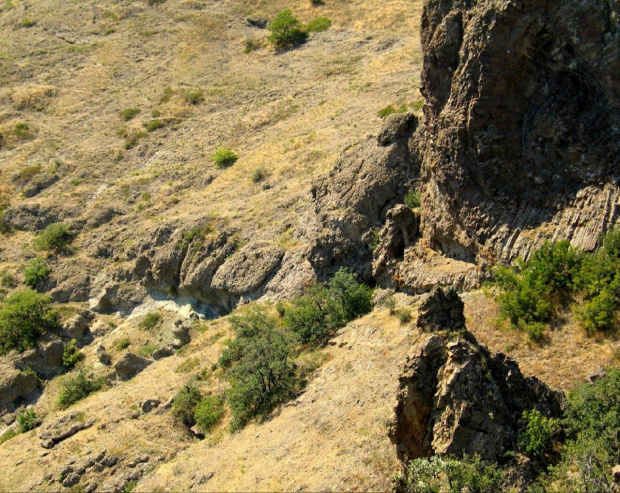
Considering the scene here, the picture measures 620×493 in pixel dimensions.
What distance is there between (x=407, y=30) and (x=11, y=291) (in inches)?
1649

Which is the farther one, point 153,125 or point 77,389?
point 153,125

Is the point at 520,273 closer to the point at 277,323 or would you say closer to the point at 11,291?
the point at 277,323

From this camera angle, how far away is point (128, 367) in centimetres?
3023

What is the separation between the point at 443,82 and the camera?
2262 cm

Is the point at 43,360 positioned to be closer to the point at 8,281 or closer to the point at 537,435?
the point at 8,281

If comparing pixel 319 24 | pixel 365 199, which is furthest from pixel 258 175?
pixel 319 24

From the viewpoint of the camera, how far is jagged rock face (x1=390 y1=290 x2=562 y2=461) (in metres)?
13.9

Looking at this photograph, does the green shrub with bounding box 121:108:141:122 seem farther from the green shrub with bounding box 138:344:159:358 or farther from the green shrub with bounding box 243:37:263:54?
the green shrub with bounding box 138:344:159:358

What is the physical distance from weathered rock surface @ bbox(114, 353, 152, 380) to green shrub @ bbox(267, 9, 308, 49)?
1722 inches

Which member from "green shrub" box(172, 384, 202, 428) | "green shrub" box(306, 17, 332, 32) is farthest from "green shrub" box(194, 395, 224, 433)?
"green shrub" box(306, 17, 332, 32)

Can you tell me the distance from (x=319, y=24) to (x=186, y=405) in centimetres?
5197

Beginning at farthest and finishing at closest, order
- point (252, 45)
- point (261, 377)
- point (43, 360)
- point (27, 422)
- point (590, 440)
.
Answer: point (252, 45), point (43, 360), point (27, 422), point (261, 377), point (590, 440)

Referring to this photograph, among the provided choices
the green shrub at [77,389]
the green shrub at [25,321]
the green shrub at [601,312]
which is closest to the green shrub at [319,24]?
the green shrub at [25,321]

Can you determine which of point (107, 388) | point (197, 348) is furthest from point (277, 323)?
point (107, 388)
